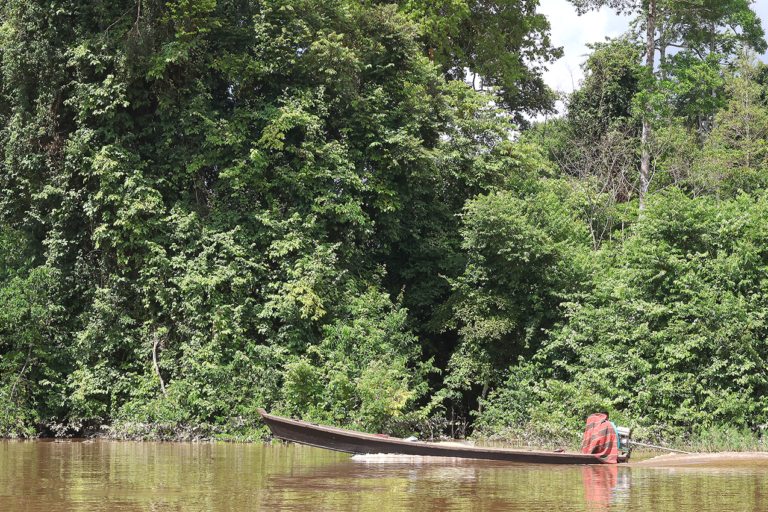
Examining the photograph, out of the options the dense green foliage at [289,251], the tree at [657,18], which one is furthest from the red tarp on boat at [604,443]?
the tree at [657,18]

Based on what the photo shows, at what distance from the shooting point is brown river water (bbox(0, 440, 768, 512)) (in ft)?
28.0

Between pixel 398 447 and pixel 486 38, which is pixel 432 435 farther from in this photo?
pixel 486 38

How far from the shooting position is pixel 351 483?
10.4 m

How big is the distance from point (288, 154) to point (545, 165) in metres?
8.89

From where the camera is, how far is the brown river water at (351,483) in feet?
28.0

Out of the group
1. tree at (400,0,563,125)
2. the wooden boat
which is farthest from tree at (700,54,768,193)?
the wooden boat

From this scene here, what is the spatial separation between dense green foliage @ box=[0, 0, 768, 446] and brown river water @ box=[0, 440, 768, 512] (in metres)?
3.81

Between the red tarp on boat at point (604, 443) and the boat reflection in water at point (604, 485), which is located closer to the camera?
the boat reflection in water at point (604, 485)

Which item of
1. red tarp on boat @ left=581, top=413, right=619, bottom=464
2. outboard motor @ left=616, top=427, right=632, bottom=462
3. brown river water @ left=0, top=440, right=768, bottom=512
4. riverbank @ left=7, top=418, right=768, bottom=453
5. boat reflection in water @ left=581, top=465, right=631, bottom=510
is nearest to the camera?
brown river water @ left=0, top=440, right=768, bottom=512

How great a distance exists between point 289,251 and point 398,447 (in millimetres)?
7982

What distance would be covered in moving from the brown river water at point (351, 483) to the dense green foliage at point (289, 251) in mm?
3812

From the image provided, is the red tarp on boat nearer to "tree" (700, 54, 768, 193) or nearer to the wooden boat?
the wooden boat

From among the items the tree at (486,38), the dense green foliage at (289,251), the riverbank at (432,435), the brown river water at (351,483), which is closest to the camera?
the brown river water at (351,483)

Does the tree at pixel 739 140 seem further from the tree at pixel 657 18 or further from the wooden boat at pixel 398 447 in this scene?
the wooden boat at pixel 398 447
